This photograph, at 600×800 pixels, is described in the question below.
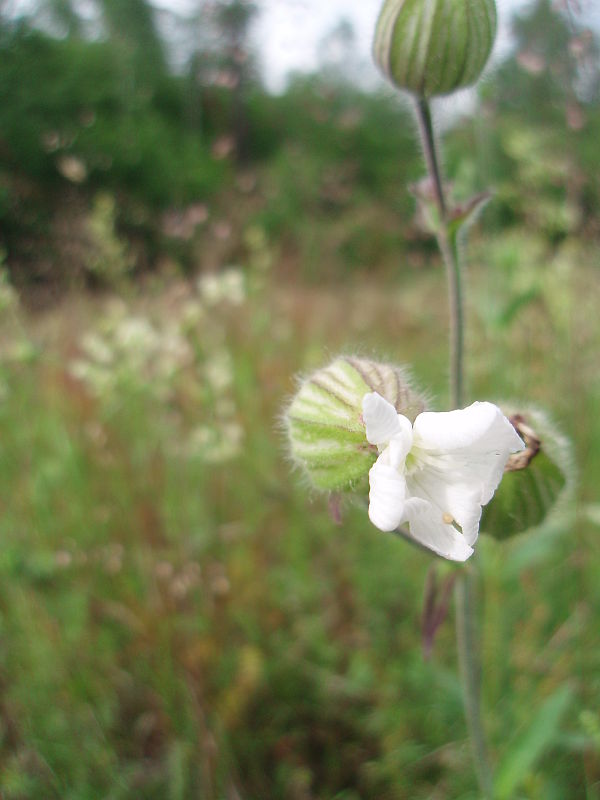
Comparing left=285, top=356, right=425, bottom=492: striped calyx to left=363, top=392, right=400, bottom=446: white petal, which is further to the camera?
left=285, top=356, right=425, bottom=492: striped calyx

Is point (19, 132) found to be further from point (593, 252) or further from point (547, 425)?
point (547, 425)

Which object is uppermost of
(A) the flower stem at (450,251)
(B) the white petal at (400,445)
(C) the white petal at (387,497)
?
(A) the flower stem at (450,251)

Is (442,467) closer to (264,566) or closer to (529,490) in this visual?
(529,490)

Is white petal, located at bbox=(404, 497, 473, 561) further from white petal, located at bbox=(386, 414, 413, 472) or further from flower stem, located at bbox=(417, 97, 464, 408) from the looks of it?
flower stem, located at bbox=(417, 97, 464, 408)

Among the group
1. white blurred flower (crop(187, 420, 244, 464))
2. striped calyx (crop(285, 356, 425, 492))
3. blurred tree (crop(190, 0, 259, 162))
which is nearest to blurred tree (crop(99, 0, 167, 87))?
blurred tree (crop(190, 0, 259, 162))

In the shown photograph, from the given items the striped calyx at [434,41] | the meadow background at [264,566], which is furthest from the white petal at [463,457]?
the striped calyx at [434,41]

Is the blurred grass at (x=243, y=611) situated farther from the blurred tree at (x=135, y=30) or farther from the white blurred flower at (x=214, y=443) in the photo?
the blurred tree at (x=135, y=30)

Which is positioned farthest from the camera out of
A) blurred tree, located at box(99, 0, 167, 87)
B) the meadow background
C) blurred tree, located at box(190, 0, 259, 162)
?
blurred tree, located at box(99, 0, 167, 87)
